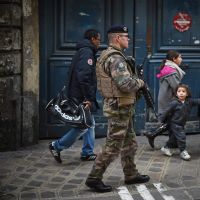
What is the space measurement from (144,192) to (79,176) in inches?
35.9

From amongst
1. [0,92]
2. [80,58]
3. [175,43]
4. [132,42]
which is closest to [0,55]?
[0,92]

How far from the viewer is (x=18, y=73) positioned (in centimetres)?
720

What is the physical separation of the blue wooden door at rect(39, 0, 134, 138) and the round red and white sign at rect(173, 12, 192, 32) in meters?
0.69

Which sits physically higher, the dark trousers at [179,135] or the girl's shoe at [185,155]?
the dark trousers at [179,135]

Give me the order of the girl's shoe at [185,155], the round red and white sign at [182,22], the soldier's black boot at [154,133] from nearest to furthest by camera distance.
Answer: the girl's shoe at [185,155], the soldier's black boot at [154,133], the round red and white sign at [182,22]

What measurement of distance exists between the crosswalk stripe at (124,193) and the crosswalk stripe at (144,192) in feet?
0.44

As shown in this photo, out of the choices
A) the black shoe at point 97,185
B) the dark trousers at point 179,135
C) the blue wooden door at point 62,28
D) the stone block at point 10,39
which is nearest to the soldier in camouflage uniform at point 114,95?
the black shoe at point 97,185

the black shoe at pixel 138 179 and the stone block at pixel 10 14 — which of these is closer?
the black shoe at pixel 138 179

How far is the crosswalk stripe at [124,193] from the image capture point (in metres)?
5.37

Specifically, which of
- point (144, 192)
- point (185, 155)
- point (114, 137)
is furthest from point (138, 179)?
point (185, 155)

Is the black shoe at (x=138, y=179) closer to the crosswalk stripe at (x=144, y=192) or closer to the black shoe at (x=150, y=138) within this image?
the crosswalk stripe at (x=144, y=192)

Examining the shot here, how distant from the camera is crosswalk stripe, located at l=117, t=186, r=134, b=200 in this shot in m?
5.37

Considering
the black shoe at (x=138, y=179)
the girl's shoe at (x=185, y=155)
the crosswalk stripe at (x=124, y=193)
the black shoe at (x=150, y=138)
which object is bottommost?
the crosswalk stripe at (x=124, y=193)

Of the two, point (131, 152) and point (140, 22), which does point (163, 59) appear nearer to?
point (140, 22)
